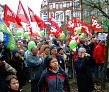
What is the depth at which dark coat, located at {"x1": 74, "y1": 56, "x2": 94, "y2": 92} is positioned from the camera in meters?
8.07

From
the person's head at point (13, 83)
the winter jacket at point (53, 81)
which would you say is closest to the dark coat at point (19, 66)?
the winter jacket at point (53, 81)

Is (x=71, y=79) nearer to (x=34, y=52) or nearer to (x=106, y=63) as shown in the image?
(x=106, y=63)

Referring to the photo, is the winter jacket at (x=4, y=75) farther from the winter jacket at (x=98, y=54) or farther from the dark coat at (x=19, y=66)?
the winter jacket at (x=98, y=54)

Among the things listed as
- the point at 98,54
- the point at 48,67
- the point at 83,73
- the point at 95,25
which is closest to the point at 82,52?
the point at 83,73

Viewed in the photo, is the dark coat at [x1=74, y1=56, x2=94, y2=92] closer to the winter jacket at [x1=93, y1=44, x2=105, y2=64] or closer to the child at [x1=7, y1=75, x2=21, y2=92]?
the child at [x1=7, y1=75, x2=21, y2=92]

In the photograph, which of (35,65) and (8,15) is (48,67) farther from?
(8,15)

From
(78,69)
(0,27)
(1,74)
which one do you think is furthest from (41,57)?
(1,74)

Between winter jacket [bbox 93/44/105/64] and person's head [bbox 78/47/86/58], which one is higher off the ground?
person's head [bbox 78/47/86/58]

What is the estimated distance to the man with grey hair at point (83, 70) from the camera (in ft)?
26.5

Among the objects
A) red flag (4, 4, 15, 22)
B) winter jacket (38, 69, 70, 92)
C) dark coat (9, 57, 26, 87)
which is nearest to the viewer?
winter jacket (38, 69, 70, 92)

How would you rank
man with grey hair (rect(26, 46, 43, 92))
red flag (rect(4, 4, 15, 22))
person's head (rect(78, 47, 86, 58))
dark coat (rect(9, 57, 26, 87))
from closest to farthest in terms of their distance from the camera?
person's head (rect(78, 47, 86, 58)) < man with grey hair (rect(26, 46, 43, 92)) < dark coat (rect(9, 57, 26, 87)) < red flag (rect(4, 4, 15, 22))

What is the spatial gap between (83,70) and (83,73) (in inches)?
4.4

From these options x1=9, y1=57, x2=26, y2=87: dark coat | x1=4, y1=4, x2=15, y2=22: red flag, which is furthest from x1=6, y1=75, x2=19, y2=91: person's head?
x1=4, y1=4, x2=15, y2=22: red flag

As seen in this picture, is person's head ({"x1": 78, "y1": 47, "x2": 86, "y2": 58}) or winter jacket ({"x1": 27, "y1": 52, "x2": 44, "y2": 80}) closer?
person's head ({"x1": 78, "y1": 47, "x2": 86, "y2": 58})
